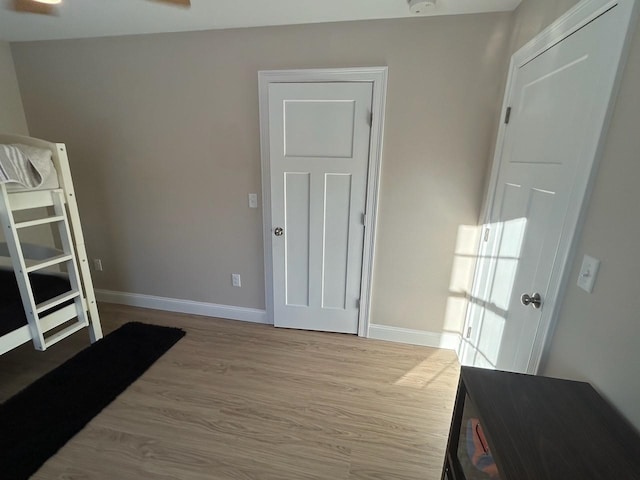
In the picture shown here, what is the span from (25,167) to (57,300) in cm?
93

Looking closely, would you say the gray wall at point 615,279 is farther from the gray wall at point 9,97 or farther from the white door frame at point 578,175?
the gray wall at point 9,97

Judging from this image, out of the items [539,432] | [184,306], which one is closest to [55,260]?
[184,306]

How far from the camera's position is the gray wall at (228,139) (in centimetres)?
198

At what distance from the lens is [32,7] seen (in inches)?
75.2

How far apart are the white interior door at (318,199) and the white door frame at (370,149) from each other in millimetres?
44

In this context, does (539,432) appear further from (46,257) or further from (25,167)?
(46,257)

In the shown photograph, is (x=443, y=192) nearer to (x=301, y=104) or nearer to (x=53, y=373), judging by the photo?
(x=301, y=104)

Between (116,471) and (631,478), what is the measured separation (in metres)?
2.04

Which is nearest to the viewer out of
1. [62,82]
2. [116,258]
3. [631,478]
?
[631,478]

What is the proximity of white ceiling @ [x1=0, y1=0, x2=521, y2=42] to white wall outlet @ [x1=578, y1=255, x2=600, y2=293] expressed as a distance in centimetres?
163

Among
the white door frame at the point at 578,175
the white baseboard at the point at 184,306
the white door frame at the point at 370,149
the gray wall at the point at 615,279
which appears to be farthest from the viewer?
the white baseboard at the point at 184,306

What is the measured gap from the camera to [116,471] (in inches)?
56.9

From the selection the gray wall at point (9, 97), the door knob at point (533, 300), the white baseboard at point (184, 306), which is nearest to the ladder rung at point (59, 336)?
the white baseboard at point (184, 306)

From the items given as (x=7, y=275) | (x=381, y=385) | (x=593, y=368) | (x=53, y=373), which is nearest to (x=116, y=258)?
(x=7, y=275)
